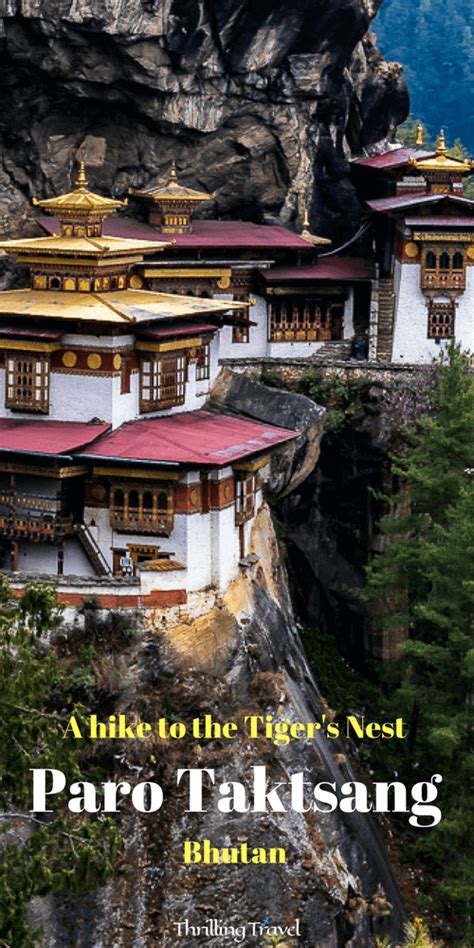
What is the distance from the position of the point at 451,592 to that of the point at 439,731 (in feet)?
11.2

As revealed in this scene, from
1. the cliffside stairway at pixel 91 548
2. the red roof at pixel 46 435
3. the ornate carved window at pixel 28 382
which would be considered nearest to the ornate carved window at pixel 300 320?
the ornate carved window at pixel 28 382

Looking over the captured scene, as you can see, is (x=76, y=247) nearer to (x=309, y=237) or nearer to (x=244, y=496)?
(x=244, y=496)

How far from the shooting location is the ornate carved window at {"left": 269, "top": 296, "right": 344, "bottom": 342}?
202 ft

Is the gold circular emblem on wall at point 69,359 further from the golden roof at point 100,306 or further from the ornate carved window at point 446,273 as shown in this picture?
the ornate carved window at point 446,273

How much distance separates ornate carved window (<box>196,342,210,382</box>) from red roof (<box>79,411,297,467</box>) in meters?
1.40

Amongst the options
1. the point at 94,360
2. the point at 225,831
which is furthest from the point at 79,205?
the point at 225,831

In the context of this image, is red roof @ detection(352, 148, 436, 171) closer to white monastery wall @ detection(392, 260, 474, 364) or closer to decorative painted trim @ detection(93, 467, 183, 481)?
white monastery wall @ detection(392, 260, 474, 364)

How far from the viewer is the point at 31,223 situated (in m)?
60.4

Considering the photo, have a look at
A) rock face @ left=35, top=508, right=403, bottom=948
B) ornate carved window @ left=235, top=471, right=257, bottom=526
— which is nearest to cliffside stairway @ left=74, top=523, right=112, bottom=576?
rock face @ left=35, top=508, right=403, bottom=948

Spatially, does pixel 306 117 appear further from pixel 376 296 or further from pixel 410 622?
pixel 410 622

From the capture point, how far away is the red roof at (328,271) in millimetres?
60719

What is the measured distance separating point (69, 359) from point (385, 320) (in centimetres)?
1391

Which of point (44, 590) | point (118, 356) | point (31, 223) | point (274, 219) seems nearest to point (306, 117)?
point (274, 219)

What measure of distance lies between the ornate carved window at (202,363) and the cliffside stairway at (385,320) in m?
9.14
